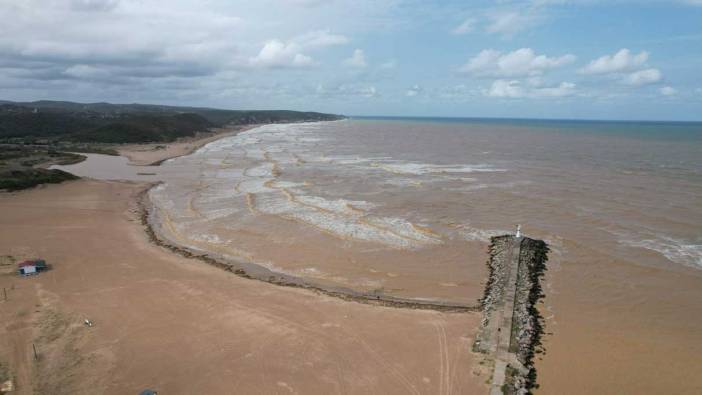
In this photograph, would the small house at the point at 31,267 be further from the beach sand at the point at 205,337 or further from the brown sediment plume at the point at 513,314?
the brown sediment plume at the point at 513,314

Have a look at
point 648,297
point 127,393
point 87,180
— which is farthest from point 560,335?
point 87,180

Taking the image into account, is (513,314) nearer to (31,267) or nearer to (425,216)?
(425,216)

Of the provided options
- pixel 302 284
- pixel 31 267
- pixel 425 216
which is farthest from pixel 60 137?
pixel 302 284

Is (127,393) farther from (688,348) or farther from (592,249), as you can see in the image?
(592,249)

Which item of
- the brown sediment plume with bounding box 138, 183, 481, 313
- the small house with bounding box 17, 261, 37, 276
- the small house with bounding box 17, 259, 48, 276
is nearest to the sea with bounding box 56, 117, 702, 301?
the brown sediment plume with bounding box 138, 183, 481, 313

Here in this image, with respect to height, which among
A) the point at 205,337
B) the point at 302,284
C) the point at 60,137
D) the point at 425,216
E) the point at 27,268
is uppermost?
the point at 60,137
